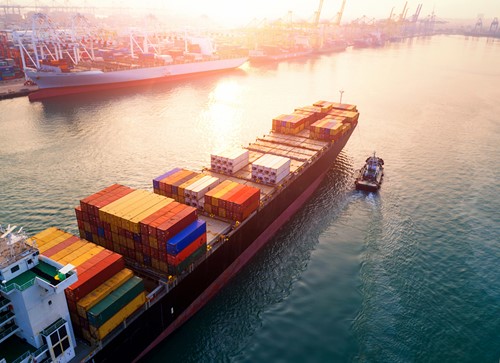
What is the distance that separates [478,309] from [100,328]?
117 feet

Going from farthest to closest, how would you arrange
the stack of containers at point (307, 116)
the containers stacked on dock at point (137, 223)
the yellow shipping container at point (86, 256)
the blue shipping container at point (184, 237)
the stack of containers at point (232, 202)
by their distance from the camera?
1. the stack of containers at point (307, 116)
2. the stack of containers at point (232, 202)
3. the containers stacked on dock at point (137, 223)
4. the blue shipping container at point (184, 237)
5. the yellow shipping container at point (86, 256)

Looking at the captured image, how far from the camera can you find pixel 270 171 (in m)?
46.0

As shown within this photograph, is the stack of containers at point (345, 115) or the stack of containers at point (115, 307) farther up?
the stack of containers at point (345, 115)

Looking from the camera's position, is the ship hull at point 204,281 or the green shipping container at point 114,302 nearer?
the green shipping container at point 114,302

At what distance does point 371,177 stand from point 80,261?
4810 centimetres

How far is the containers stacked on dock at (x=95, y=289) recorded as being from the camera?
942 inches

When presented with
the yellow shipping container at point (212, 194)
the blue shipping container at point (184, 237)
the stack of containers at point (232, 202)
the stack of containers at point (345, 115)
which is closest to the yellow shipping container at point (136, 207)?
the blue shipping container at point (184, 237)

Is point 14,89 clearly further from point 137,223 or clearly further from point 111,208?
point 137,223

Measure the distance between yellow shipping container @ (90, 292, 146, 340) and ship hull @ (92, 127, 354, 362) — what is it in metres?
0.81

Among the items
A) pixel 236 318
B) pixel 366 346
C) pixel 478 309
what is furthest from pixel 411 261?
pixel 236 318

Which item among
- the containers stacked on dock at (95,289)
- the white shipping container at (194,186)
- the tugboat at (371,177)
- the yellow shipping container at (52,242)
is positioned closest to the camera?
the containers stacked on dock at (95,289)

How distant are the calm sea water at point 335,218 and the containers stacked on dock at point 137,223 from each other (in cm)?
850

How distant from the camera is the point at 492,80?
15575cm

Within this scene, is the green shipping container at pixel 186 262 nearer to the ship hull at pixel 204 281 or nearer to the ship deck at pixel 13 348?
the ship hull at pixel 204 281
